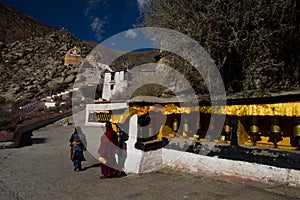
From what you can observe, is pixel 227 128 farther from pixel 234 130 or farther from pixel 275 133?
pixel 234 130

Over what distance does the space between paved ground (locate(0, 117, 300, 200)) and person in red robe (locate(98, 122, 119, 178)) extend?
1.09ft

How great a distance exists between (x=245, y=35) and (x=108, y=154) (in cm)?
875

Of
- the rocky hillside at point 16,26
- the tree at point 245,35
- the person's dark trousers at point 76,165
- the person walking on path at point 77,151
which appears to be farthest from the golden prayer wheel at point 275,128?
the rocky hillside at point 16,26

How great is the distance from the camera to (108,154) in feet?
25.4

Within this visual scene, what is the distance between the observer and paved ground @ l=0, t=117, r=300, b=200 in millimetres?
5963

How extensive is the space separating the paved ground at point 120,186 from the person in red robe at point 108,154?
33 cm

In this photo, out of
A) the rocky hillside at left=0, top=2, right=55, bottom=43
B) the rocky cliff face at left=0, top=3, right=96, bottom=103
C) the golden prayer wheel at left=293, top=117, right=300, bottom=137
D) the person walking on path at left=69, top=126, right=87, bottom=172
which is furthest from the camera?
the rocky hillside at left=0, top=2, right=55, bottom=43

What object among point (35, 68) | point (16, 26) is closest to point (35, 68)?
point (35, 68)

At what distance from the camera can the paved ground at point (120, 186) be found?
596 cm

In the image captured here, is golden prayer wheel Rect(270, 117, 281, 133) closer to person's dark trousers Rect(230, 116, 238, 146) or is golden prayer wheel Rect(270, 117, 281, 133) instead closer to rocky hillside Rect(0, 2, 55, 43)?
person's dark trousers Rect(230, 116, 238, 146)

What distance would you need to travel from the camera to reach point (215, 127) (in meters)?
11.8

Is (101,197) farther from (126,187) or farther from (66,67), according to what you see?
(66,67)

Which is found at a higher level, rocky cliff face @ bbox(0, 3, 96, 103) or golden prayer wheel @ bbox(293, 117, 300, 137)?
rocky cliff face @ bbox(0, 3, 96, 103)

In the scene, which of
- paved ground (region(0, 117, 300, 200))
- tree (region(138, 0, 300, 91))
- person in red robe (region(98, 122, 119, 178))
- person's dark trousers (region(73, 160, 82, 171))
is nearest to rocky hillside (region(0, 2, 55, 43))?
tree (region(138, 0, 300, 91))
